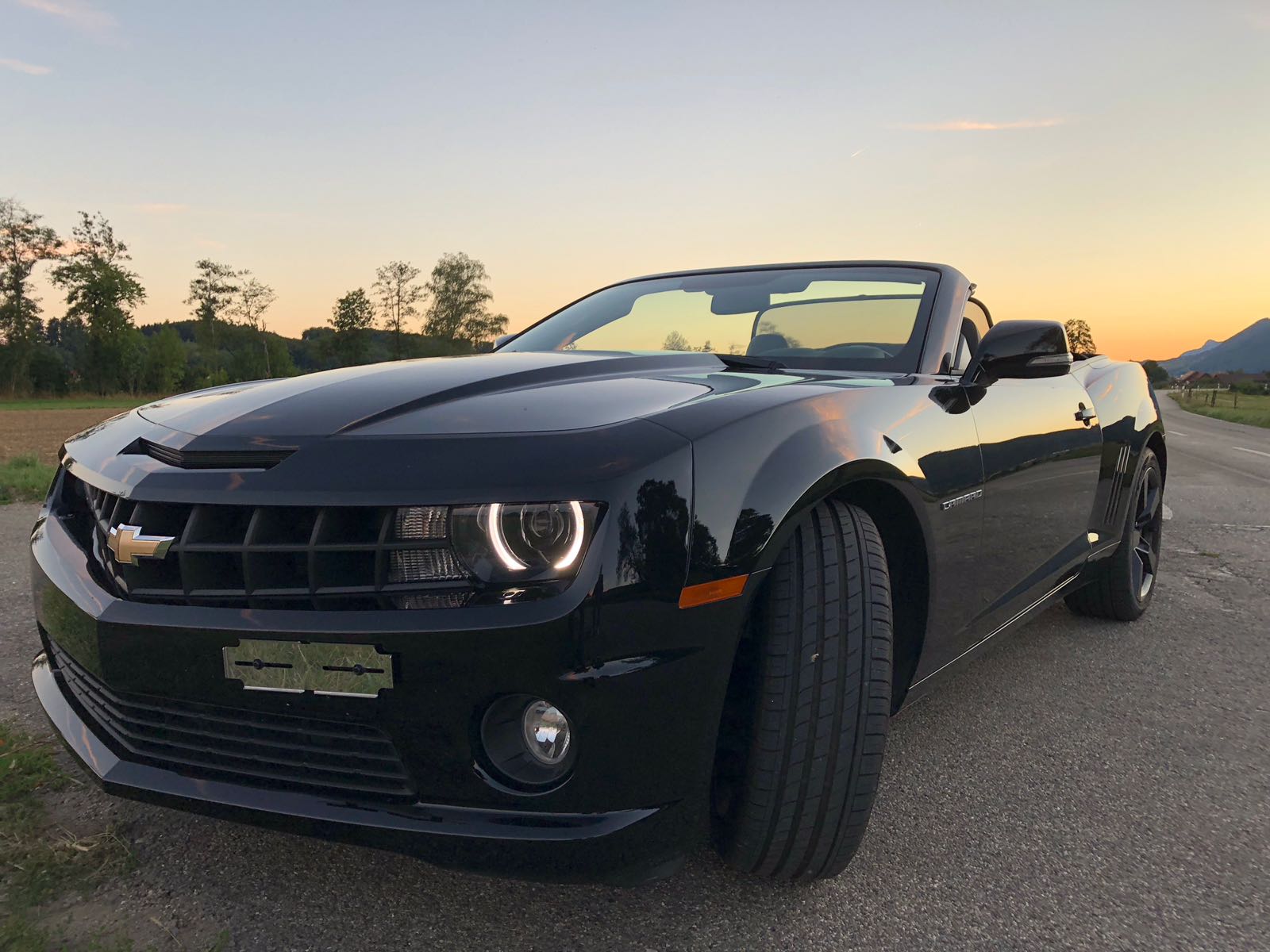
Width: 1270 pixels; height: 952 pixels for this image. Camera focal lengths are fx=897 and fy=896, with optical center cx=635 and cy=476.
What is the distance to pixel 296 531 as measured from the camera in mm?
1379

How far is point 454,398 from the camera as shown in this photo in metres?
1.69

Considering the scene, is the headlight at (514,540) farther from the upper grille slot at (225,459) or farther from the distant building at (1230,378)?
the distant building at (1230,378)

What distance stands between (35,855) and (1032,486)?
8.23ft

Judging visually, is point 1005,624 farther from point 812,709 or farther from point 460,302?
point 460,302

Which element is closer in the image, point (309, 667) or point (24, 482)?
point (309, 667)

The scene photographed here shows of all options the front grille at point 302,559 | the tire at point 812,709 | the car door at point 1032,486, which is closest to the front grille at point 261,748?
the front grille at point 302,559

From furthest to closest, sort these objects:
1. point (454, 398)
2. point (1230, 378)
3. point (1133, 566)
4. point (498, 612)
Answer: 1. point (1230, 378)
2. point (1133, 566)
3. point (454, 398)
4. point (498, 612)

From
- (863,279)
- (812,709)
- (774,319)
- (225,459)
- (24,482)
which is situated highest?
(863,279)

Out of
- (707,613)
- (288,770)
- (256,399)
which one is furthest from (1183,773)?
(256,399)

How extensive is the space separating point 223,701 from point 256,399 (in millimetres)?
624

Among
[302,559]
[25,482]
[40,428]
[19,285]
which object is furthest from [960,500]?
[19,285]

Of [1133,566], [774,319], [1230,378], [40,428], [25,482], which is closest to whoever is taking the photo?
[774,319]

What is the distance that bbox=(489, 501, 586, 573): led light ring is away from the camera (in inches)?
52.5

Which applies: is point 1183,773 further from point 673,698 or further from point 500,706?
point 500,706
